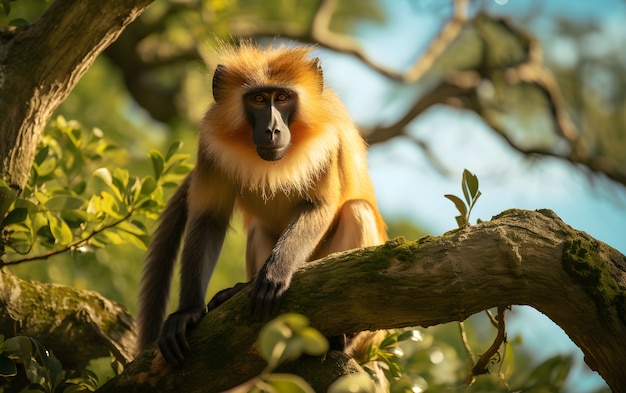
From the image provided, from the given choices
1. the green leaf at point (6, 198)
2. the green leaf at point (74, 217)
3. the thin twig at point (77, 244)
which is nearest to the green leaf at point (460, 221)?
the thin twig at point (77, 244)

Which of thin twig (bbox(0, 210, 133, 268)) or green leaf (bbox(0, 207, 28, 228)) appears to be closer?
green leaf (bbox(0, 207, 28, 228))

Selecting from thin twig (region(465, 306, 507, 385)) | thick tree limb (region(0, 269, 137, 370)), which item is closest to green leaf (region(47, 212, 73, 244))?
thick tree limb (region(0, 269, 137, 370))

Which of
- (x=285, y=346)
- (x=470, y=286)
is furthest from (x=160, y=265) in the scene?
(x=285, y=346)

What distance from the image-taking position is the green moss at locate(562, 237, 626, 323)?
3330mm

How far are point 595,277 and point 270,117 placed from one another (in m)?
2.24

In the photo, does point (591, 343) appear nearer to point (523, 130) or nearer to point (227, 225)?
point (227, 225)

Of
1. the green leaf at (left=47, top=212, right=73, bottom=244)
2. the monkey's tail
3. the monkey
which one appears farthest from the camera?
the monkey's tail

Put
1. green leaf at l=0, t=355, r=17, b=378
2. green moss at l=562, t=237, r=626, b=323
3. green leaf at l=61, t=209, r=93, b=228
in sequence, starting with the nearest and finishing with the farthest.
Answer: green moss at l=562, t=237, r=626, b=323
green leaf at l=0, t=355, r=17, b=378
green leaf at l=61, t=209, r=93, b=228

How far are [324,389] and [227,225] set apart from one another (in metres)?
1.71

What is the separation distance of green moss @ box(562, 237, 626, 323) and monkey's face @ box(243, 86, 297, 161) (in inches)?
75.1

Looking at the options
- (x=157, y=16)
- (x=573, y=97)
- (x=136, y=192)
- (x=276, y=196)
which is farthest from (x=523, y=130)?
(x=136, y=192)

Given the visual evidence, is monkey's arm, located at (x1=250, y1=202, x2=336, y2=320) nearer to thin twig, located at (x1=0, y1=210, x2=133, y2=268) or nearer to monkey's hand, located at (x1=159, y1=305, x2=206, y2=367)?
monkey's hand, located at (x1=159, y1=305, x2=206, y2=367)

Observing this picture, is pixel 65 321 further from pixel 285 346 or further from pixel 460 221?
pixel 285 346

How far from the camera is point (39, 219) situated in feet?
14.8
